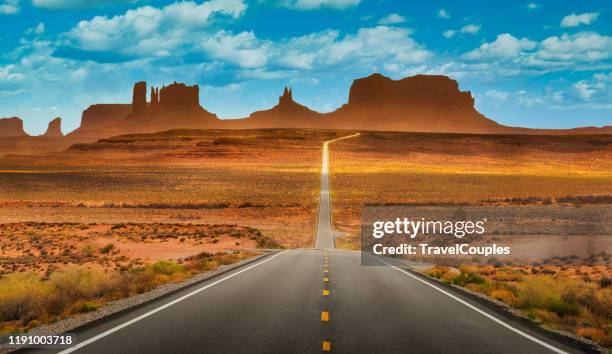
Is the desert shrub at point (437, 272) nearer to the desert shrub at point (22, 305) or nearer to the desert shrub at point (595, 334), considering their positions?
the desert shrub at point (595, 334)

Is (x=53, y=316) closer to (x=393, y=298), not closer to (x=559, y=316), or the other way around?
(x=393, y=298)

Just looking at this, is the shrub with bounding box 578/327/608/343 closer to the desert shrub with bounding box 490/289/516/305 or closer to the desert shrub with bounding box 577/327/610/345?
the desert shrub with bounding box 577/327/610/345

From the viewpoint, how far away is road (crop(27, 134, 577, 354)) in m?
8.56

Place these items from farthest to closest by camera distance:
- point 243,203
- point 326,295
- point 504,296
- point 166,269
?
1. point 243,203
2. point 166,269
3. point 504,296
4. point 326,295

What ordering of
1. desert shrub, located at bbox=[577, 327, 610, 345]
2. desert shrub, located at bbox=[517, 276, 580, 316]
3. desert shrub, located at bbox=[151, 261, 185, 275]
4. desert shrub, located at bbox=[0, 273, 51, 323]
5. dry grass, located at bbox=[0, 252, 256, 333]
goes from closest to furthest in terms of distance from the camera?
desert shrub, located at bbox=[577, 327, 610, 345]
dry grass, located at bbox=[0, 252, 256, 333]
desert shrub, located at bbox=[0, 273, 51, 323]
desert shrub, located at bbox=[517, 276, 580, 316]
desert shrub, located at bbox=[151, 261, 185, 275]

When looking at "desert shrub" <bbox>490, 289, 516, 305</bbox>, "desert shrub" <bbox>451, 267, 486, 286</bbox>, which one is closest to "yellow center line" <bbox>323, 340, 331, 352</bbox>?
"desert shrub" <bbox>490, 289, 516, 305</bbox>

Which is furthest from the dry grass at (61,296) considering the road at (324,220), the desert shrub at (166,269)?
the road at (324,220)

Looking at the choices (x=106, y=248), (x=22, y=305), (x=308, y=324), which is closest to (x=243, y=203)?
(x=106, y=248)

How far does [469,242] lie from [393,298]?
2597 centimetres

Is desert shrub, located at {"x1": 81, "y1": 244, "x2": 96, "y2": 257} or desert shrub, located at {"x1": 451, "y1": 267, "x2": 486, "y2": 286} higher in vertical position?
desert shrub, located at {"x1": 451, "y1": 267, "x2": 486, "y2": 286}

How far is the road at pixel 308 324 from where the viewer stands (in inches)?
337

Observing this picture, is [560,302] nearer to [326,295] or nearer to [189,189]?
[326,295]

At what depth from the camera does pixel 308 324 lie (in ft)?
33.9

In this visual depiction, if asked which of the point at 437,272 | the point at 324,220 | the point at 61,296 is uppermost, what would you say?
the point at 61,296
